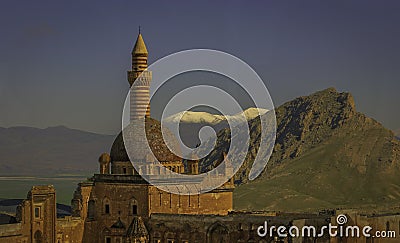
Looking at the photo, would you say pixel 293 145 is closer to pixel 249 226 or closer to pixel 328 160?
pixel 328 160

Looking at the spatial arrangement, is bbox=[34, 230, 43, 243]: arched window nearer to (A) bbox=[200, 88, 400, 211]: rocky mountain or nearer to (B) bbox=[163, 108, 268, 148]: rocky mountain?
(B) bbox=[163, 108, 268, 148]: rocky mountain

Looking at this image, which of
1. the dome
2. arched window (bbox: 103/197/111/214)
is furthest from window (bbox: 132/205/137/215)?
the dome

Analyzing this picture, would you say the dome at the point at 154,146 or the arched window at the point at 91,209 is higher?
the dome at the point at 154,146

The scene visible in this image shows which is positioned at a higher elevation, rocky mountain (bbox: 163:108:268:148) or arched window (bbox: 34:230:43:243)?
rocky mountain (bbox: 163:108:268:148)

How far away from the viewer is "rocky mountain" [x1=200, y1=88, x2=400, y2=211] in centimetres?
12019

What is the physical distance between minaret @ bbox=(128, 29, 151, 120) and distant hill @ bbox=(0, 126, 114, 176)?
18.4 meters

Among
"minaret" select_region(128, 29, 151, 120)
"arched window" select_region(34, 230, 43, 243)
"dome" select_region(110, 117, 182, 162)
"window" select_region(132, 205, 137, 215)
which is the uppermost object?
"minaret" select_region(128, 29, 151, 120)

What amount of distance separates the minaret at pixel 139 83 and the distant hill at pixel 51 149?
1837 centimetres

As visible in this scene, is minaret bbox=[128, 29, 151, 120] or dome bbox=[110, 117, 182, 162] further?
minaret bbox=[128, 29, 151, 120]

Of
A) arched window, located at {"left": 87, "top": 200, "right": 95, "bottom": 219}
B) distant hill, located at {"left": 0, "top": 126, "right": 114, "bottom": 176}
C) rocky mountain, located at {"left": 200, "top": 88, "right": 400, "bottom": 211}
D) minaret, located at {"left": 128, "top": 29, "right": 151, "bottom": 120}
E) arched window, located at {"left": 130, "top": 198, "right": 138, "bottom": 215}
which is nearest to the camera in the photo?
arched window, located at {"left": 130, "top": 198, "right": 138, "bottom": 215}

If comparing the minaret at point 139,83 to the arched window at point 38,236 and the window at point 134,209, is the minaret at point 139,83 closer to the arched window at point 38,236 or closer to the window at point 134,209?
the window at point 134,209

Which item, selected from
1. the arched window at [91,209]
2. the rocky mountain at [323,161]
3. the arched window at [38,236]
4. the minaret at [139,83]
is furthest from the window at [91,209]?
the rocky mountain at [323,161]

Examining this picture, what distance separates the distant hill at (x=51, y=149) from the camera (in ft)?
296

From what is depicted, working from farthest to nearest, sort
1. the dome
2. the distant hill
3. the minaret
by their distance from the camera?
1. the distant hill
2. the minaret
3. the dome
